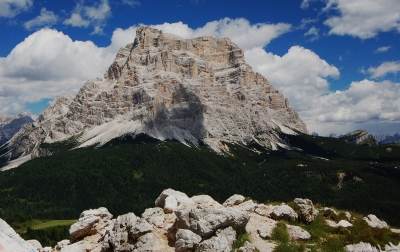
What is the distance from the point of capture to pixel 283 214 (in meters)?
31.2

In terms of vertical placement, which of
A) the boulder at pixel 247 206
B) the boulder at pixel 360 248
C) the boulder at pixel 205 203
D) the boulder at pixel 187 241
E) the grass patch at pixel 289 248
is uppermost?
the boulder at pixel 205 203

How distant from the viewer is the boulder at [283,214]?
31.0 metres

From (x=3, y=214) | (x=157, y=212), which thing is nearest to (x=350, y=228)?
(x=157, y=212)

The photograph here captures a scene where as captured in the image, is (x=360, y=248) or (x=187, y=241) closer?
(x=187, y=241)

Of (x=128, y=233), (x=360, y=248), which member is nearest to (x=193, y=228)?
(x=128, y=233)

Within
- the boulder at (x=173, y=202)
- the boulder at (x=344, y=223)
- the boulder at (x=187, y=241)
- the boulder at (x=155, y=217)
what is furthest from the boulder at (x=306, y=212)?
the boulder at (x=155, y=217)

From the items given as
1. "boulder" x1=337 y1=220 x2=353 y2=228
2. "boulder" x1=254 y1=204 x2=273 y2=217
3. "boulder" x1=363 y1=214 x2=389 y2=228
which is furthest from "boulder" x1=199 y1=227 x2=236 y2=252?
"boulder" x1=363 y1=214 x2=389 y2=228

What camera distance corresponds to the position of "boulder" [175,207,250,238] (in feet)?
84.6

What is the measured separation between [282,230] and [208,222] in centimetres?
667

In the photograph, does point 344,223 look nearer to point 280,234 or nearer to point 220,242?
point 280,234

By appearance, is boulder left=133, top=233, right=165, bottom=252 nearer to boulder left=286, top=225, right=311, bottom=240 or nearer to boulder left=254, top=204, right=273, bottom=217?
boulder left=254, top=204, right=273, bottom=217

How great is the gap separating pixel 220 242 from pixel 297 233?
7.97m

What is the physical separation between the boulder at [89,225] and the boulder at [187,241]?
9.46 m

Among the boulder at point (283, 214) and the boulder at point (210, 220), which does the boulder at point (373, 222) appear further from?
the boulder at point (210, 220)
